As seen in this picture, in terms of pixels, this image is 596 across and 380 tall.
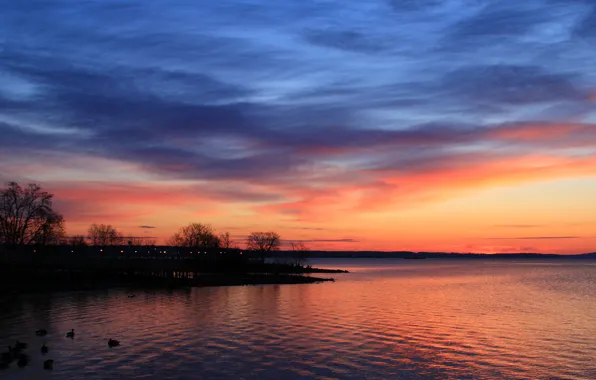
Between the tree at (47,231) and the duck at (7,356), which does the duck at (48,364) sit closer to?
the duck at (7,356)

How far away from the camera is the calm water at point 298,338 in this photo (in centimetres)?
3531

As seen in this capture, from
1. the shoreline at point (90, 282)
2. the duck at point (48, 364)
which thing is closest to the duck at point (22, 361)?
the duck at point (48, 364)

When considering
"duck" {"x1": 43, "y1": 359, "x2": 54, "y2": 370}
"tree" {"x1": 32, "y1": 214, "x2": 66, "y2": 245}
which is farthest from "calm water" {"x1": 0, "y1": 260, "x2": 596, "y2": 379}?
"tree" {"x1": 32, "y1": 214, "x2": 66, "y2": 245}

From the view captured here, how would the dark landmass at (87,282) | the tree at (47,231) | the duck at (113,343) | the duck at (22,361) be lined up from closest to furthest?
1. the duck at (22,361)
2. the duck at (113,343)
3. the dark landmass at (87,282)
4. the tree at (47,231)

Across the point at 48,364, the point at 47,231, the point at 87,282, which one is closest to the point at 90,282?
the point at 87,282

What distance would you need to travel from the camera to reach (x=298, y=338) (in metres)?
47.8

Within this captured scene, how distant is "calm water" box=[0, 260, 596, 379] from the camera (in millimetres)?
35312

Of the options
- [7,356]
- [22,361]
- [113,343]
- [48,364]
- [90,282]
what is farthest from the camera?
[90,282]

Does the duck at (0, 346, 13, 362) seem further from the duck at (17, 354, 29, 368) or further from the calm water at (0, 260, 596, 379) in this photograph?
the calm water at (0, 260, 596, 379)

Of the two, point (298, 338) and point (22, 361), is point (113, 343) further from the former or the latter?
point (298, 338)

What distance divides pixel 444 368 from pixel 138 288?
76454 millimetres

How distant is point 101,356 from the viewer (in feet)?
126

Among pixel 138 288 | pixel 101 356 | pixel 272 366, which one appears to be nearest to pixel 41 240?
pixel 138 288

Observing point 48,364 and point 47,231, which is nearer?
point 48,364
